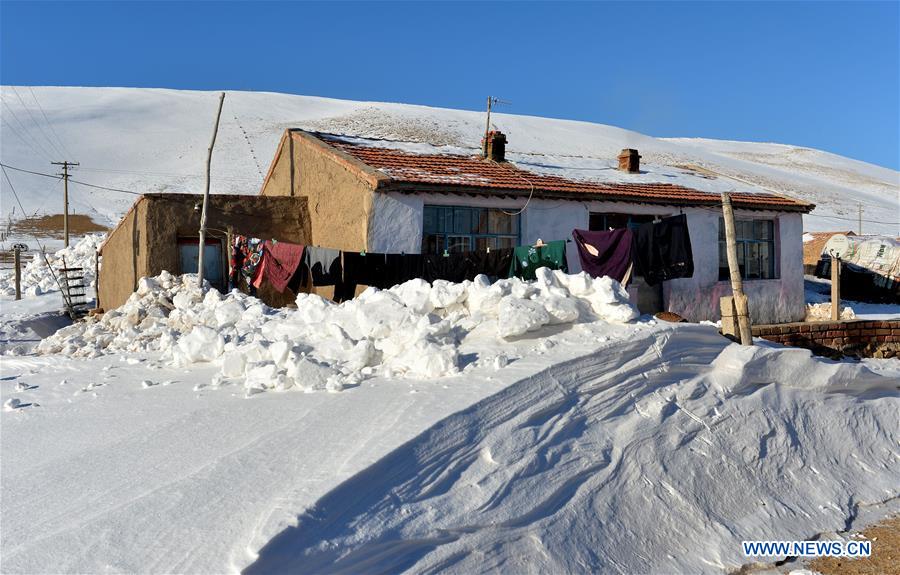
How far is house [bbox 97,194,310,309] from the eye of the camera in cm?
1295

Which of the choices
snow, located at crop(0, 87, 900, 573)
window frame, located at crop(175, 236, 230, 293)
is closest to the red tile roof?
window frame, located at crop(175, 236, 230, 293)

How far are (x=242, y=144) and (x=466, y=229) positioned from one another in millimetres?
49170

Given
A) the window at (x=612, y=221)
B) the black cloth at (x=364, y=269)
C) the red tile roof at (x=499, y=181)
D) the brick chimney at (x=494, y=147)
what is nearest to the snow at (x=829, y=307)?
the red tile roof at (x=499, y=181)

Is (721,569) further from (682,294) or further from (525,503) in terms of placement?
(682,294)

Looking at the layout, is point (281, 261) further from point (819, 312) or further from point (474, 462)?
point (819, 312)

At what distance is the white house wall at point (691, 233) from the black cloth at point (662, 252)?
64.9 inches

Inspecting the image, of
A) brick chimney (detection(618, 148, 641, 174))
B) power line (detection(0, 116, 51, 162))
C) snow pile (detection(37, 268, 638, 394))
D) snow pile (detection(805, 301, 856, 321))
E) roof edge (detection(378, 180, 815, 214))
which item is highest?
power line (detection(0, 116, 51, 162))

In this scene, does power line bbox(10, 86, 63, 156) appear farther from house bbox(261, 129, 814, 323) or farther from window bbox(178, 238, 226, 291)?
window bbox(178, 238, 226, 291)

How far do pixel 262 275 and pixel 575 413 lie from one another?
738 centimetres

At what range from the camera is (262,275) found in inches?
468

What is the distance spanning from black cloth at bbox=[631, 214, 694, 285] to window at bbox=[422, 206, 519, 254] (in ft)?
8.46

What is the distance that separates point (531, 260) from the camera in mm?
10648

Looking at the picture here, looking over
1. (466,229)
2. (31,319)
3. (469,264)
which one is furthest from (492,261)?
(31,319)

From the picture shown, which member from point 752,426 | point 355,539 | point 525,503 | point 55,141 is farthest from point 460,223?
point 55,141
